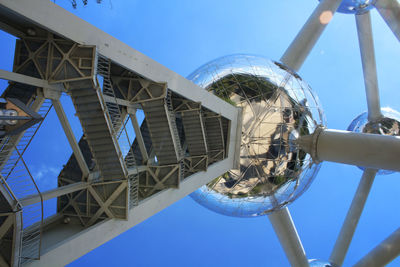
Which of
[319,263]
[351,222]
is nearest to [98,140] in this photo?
[319,263]

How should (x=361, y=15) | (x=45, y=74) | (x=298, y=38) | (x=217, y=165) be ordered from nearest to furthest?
(x=45, y=74) < (x=217, y=165) < (x=298, y=38) < (x=361, y=15)

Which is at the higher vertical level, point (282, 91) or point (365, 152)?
point (282, 91)

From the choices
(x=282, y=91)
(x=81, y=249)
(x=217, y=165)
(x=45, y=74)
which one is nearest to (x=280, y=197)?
(x=217, y=165)

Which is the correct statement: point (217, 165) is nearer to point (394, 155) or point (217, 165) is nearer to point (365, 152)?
point (365, 152)

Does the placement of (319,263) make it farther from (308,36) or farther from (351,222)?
(308,36)

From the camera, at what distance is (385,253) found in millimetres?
11008

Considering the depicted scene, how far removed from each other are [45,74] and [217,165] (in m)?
5.80

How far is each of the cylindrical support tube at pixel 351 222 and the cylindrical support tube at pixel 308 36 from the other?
308 inches

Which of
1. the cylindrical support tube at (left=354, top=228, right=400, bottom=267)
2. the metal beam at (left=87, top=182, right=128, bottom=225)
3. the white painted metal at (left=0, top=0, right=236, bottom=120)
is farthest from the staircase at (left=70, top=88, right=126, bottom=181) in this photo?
the cylindrical support tube at (left=354, top=228, right=400, bottom=267)

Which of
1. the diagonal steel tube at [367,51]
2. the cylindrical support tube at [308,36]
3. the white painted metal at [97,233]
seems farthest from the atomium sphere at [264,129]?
the diagonal steel tube at [367,51]

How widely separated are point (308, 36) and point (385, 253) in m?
9.37

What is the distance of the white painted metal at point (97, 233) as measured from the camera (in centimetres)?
434

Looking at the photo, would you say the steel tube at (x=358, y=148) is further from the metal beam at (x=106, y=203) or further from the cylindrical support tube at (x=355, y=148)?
the metal beam at (x=106, y=203)

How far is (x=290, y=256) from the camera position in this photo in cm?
1220
